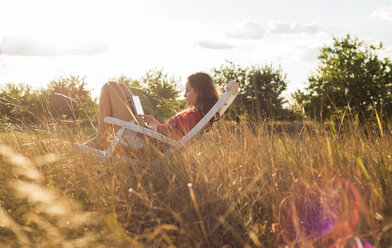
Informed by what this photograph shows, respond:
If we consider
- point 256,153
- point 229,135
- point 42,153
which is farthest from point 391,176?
point 42,153

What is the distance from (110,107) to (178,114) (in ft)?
2.56

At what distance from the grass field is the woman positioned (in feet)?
2.52

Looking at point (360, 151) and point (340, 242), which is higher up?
point (360, 151)

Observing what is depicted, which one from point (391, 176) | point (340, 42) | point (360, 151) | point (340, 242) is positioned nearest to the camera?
point (340, 242)

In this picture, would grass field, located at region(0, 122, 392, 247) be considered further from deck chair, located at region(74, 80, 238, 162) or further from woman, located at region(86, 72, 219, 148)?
woman, located at region(86, 72, 219, 148)

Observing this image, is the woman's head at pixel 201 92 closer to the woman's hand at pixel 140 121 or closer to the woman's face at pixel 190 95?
the woman's face at pixel 190 95

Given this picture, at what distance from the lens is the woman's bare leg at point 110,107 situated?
4178 millimetres

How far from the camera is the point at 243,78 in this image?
461 inches

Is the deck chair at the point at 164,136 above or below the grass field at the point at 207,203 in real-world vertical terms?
above

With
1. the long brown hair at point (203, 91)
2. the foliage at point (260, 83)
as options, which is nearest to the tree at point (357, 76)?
the foliage at point (260, 83)

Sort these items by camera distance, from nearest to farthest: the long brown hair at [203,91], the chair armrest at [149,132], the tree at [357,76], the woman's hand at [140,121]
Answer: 1. the chair armrest at [149,132]
2. the woman's hand at [140,121]
3. the long brown hair at [203,91]
4. the tree at [357,76]

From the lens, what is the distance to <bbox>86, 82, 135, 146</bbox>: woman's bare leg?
164 inches

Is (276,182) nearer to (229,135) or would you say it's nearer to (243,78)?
(229,135)

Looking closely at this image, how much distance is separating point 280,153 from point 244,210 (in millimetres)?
1045
